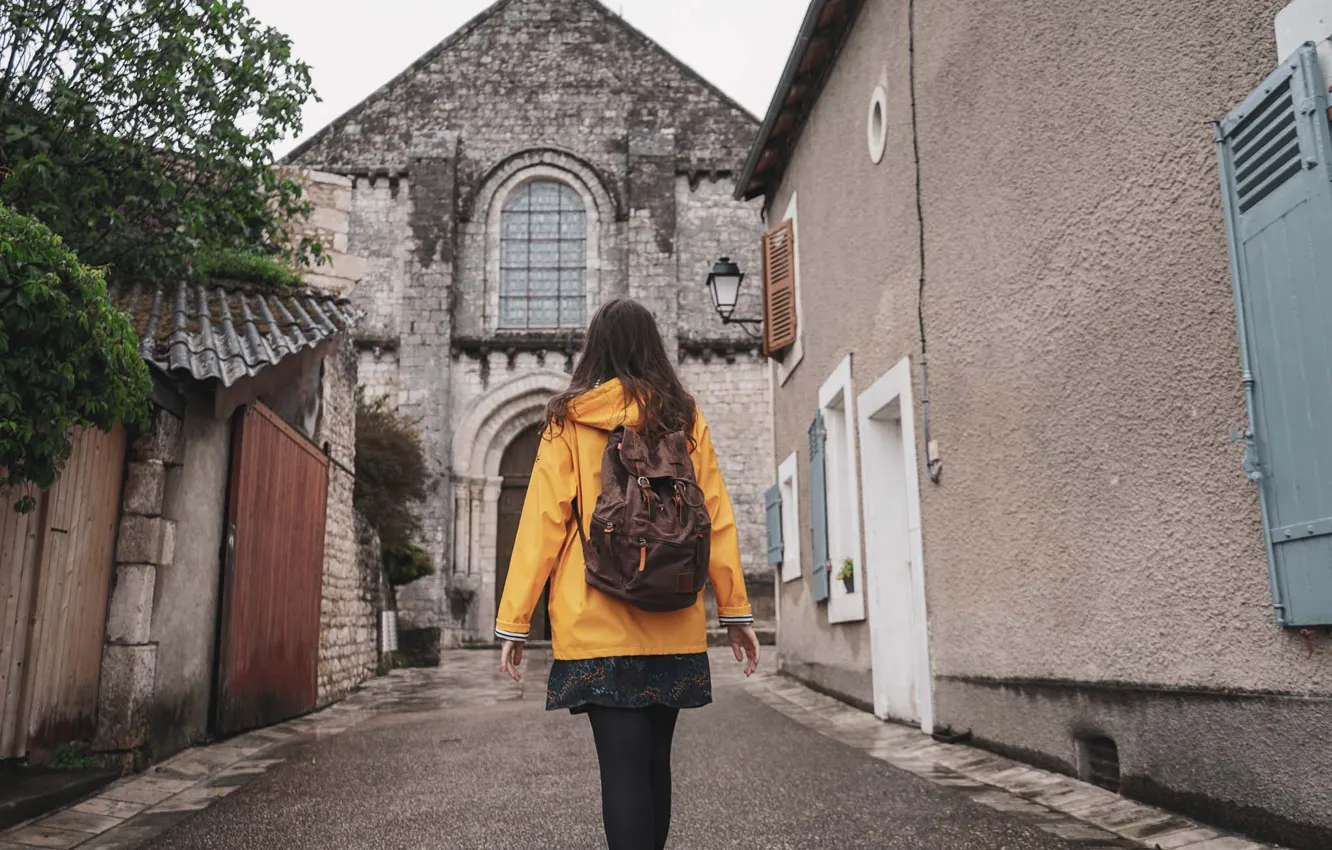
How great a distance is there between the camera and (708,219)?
798 inches

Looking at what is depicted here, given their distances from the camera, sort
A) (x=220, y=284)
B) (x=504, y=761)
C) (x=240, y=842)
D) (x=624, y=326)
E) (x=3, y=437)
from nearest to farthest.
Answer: (x=624, y=326) < (x=3, y=437) < (x=240, y=842) < (x=504, y=761) < (x=220, y=284)

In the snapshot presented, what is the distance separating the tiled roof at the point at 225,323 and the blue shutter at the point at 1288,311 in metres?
4.86

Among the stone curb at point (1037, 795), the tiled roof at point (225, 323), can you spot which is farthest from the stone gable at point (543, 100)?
the stone curb at point (1037, 795)

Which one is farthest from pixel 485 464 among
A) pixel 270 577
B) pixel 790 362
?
→ pixel 270 577

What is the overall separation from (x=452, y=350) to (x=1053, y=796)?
16260mm

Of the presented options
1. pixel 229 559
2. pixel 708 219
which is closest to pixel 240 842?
pixel 229 559

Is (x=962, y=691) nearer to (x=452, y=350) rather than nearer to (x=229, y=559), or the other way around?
(x=229, y=559)

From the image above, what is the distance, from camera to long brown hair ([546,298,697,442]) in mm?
2961

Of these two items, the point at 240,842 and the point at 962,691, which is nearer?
the point at 240,842

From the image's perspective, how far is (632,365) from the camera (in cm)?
304

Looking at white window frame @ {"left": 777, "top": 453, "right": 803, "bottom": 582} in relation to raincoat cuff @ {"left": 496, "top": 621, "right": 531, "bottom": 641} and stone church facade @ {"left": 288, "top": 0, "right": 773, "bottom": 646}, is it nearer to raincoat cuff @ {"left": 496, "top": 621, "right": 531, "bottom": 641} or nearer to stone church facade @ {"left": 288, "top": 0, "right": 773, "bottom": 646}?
raincoat cuff @ {"left": 496, "top": 621, "right": 531, "bottom": 641}

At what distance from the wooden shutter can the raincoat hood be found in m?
7.46

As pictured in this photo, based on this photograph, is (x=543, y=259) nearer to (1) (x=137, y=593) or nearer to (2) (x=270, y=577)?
(2) (x=270, y=577)

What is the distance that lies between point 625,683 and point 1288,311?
86.3 inches
